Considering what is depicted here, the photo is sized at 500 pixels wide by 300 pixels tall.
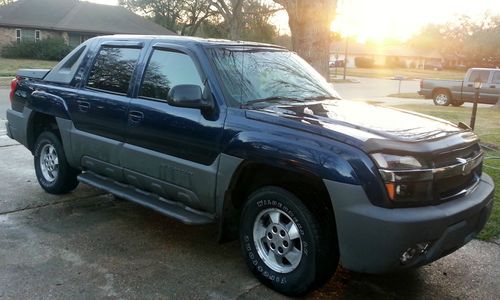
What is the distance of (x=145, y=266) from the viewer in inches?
161

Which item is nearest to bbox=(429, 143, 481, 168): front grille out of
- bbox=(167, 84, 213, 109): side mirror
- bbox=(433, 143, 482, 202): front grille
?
bbox=(433, 143, 482, 202): front grille

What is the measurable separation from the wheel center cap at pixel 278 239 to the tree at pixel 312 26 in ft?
22.6

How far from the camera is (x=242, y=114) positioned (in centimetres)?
385

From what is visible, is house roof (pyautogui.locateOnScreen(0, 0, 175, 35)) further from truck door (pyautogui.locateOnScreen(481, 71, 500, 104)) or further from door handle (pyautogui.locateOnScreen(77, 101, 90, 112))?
door handle (pyautogui.locateOnScreen(77, 101, 90, 112))

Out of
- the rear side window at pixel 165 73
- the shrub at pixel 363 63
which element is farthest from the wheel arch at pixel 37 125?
the shrub at pixel 363 63

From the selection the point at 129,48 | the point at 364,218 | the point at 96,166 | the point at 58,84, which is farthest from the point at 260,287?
the point at 58,84

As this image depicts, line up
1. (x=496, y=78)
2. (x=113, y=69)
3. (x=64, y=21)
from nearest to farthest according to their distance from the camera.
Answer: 1. (x=113, y=69)
2. (x=496, y=78)
3. (x=64, y=21)

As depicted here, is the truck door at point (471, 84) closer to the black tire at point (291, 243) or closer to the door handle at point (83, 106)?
the door handle at point (83, 106)

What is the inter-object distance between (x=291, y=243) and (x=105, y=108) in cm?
234

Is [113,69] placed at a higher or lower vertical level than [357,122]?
higher

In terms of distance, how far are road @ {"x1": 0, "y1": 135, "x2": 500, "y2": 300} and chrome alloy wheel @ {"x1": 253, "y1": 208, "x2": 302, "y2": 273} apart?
0.22m

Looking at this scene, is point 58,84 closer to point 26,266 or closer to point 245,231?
point 26,266

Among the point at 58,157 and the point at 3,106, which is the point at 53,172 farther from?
the point at 3,106

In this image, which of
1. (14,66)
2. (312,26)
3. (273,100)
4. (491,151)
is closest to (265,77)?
(273,100)
